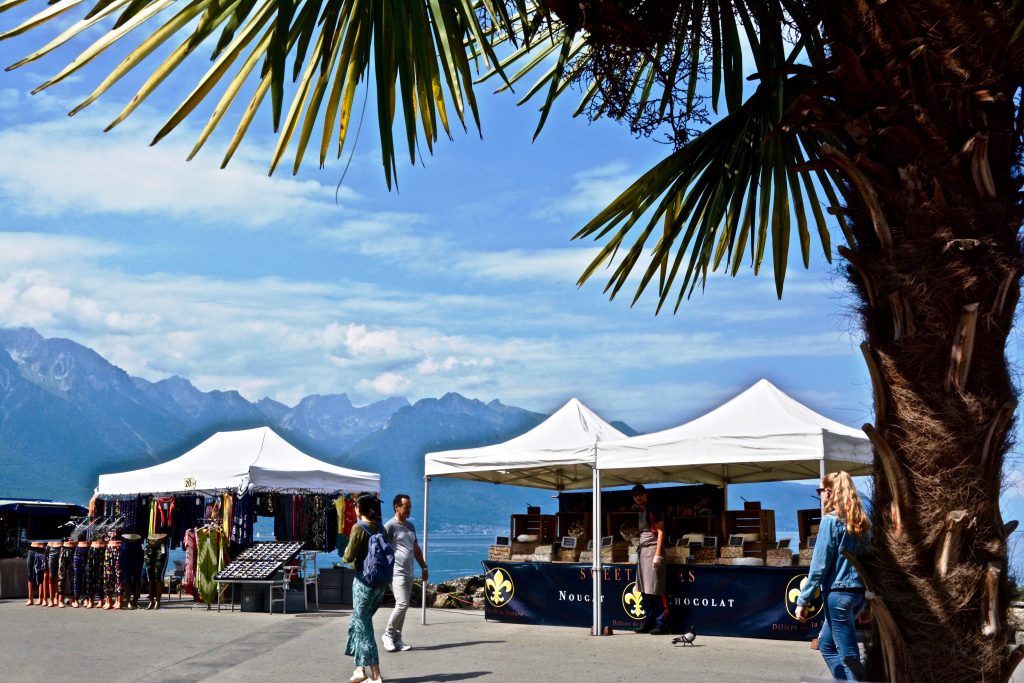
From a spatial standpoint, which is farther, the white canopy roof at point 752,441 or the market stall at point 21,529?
the market stall at point 21,529

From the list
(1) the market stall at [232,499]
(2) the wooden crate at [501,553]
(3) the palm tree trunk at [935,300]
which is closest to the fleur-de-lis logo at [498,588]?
(2) the wooden crate at [501,553]

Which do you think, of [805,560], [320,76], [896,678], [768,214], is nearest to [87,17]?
[320,76]

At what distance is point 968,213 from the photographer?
4352 millimetres

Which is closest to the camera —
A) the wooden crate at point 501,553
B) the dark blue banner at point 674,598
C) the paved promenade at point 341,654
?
the paved promenade at point 341,654

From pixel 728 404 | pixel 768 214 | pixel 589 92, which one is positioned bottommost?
pixel 728 404

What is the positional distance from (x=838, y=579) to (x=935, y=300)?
3.24m

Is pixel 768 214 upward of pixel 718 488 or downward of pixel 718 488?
upward

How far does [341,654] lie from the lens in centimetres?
1119

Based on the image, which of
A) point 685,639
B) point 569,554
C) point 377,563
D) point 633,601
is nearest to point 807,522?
point 633,601

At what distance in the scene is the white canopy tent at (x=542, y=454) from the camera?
531 inches

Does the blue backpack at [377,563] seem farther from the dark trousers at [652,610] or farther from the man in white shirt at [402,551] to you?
the dark trousers at [652,610]

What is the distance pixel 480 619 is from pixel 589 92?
1040 centimetres

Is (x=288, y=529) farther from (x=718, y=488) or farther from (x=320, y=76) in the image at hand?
(x=320, y=76)

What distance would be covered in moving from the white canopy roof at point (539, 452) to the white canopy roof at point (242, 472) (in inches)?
121
